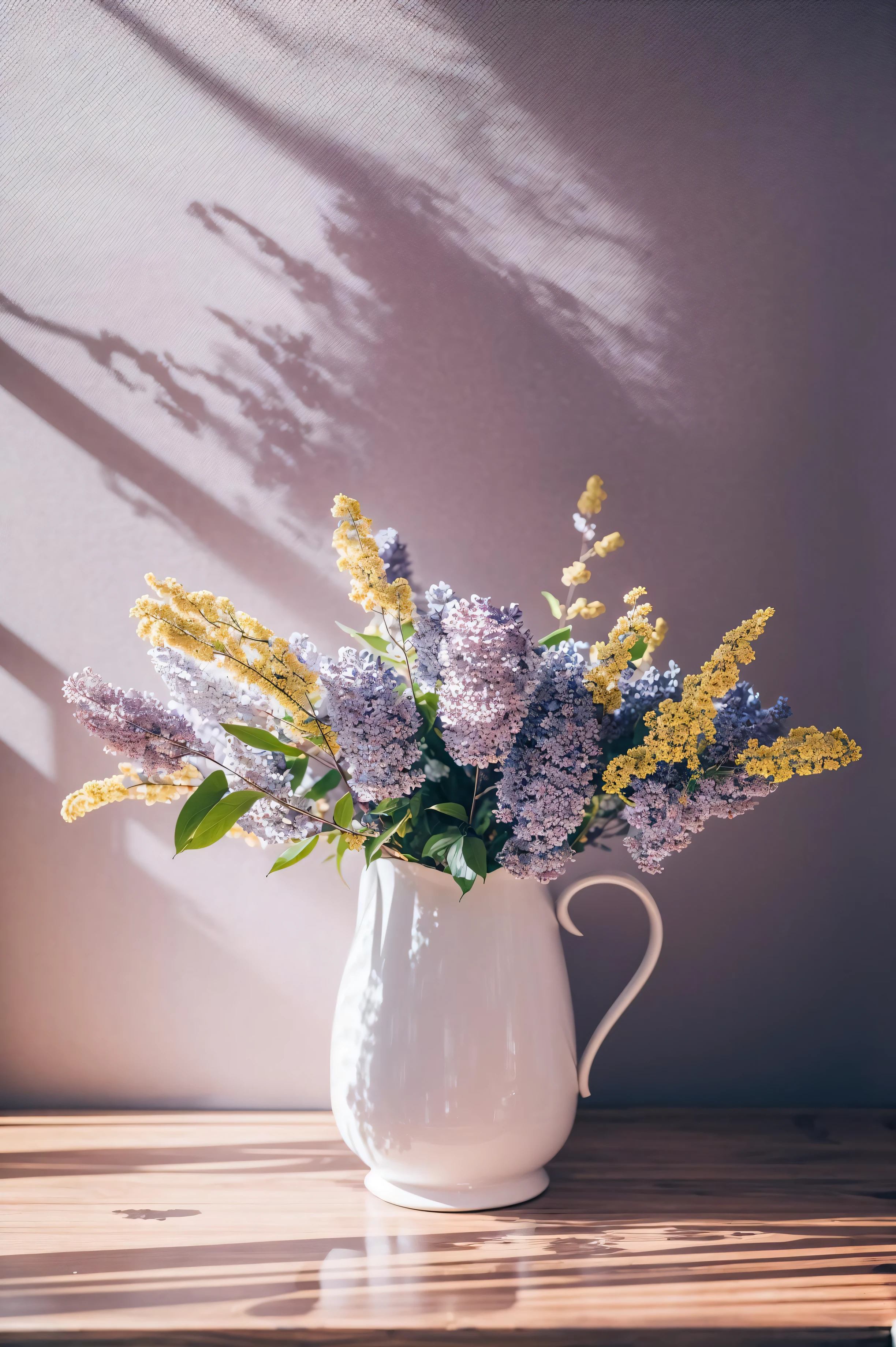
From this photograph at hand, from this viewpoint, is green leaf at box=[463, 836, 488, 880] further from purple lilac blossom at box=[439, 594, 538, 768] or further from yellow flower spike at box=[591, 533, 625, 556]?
yellow flower spike at box=[591, 533, 625, 556]

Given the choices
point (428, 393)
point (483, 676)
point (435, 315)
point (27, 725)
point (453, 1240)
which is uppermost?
point (435, 315)

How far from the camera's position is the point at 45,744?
122 cm

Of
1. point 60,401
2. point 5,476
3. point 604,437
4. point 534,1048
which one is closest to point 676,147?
point 604,437

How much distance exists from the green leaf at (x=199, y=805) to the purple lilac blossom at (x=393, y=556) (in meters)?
0.30

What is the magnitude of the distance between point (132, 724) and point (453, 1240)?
0.59 meters

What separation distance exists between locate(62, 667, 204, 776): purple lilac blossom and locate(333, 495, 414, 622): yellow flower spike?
22cm

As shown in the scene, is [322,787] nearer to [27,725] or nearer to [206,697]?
[206,697]

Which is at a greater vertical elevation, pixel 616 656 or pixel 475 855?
pixel 616 656

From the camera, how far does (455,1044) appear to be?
A: 2.91 ft

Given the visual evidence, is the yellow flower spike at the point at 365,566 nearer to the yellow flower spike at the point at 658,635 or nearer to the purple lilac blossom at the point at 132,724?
the purple lilac blossom at the point at 132,724

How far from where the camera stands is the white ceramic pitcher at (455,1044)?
88 centimetres

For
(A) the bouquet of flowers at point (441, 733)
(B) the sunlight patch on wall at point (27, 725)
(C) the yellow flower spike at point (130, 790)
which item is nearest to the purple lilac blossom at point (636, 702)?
(A) the bouquet of flowers at point (441, 733)

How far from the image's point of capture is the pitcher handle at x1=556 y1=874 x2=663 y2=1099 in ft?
3.13

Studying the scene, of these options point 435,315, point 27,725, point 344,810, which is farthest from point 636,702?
point 27,725
